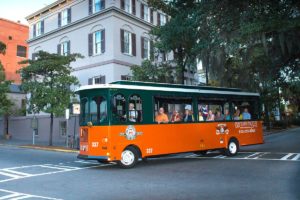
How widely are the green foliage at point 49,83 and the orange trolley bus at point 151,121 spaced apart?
1198 cm

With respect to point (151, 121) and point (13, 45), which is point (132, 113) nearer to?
point (151, 121)

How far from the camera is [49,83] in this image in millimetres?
26250

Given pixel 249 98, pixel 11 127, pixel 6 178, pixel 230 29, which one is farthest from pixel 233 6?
pixel 11 127

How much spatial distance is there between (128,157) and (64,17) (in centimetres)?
2428

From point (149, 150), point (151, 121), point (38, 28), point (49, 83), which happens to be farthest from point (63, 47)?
point (149, 150)

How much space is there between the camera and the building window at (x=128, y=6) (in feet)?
101

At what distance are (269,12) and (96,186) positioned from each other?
10292 mm

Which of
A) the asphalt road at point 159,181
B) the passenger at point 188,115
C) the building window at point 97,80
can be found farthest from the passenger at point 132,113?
the building window at point 97,80

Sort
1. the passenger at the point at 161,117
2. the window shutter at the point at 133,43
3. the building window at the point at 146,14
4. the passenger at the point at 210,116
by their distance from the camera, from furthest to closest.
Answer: the building window at the point at 146,14, the window shutter at the point at 133,43, the passenger at the point at 210,116, the passenger at the point at 161,117

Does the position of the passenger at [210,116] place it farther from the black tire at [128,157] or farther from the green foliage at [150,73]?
the green foliage at [150,73]

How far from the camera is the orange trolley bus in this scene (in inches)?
515

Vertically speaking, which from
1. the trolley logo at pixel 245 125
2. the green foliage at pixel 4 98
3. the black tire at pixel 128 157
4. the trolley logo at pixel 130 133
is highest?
the green foliage at pixel 4 98

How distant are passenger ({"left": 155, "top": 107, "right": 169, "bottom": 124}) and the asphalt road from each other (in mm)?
1800

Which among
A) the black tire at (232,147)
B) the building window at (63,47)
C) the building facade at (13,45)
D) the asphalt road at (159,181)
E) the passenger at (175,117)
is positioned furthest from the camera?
the building facade at (13,45)
